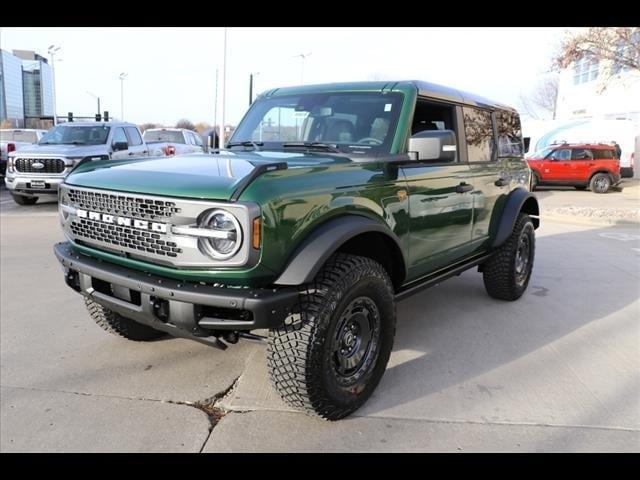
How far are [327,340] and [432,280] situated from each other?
1.45m

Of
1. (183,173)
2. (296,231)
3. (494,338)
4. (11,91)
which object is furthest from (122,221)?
(11,91)

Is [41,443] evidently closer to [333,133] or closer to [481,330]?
[333,133]

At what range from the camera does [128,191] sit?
2.64m

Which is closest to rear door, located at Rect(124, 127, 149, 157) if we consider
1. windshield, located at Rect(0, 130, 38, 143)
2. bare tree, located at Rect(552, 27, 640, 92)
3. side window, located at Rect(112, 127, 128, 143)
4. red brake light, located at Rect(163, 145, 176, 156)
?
side window, located at Rect(112, 127, 128, 143)

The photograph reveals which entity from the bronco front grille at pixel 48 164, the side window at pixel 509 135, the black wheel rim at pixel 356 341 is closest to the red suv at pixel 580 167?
the side window at pixel 509 135

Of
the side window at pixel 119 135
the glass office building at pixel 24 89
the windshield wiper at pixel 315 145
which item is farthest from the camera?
the glass office building at pixel 24 89

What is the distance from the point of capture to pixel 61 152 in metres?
10.6

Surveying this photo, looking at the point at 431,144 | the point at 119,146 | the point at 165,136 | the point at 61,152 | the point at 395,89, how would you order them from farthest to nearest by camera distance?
the point at 165,136
the point at 119,146
the point at 61,152
the point at 395,89
the point at 431,144

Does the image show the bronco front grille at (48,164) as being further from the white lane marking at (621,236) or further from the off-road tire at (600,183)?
the off-road tire at (600,183)

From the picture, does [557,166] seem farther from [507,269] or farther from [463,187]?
[463,187]

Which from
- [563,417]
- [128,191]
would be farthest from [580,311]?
[128,191]

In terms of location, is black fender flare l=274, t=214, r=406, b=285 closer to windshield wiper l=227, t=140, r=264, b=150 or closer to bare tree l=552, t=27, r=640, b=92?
windshield wiper l=227, t=140, r=264, b=150

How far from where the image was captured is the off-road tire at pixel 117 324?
3633 mm

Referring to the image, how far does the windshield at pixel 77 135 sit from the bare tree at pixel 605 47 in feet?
54.7
